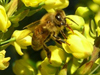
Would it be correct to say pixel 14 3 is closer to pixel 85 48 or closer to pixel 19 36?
pixel 19 36

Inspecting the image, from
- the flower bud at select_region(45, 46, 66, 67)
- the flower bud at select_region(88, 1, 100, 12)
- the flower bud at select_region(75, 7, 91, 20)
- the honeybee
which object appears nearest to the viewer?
the honeybee

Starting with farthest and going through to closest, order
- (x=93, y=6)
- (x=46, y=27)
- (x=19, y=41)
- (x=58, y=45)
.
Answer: (x=93, y=6) < (x=58, y=45) < (x=19, y=41) < (x=46, y=27)

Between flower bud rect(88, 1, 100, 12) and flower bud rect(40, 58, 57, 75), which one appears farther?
flower bud rect(88, 1, 100, 12)

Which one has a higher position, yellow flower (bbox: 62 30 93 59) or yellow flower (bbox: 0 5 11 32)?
yellow flower (bbox: 0 5 11 32)

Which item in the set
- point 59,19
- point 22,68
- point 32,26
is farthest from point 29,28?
point 22,68

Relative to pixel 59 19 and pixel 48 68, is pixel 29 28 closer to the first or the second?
pixel 59 19

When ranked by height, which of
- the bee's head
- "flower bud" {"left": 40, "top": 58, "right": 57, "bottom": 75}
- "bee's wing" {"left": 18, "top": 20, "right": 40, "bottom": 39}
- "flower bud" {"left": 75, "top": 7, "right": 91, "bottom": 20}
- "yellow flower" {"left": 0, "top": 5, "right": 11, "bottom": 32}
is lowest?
"flower bud" {"left": 40, "top": 58, "right": 57, "bottom": 75}

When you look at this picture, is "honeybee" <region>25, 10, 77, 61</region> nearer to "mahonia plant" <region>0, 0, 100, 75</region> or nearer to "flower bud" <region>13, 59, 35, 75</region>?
"mahonia plant" <region>0, 0, 100, 75</region>

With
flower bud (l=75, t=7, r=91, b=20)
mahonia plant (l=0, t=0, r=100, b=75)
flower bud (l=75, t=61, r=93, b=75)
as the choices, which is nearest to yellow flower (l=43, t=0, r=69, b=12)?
mahonia plant (l=0, t=0, r=100, b=75)

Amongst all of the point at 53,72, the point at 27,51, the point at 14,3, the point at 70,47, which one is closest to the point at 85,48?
the point at 70,47
